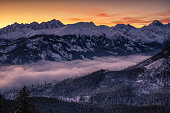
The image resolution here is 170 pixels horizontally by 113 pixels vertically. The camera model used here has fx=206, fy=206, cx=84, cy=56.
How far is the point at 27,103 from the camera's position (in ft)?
113

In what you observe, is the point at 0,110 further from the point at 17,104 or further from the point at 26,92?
the point at 26,92

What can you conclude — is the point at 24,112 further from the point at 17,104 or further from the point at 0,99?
the point at 0,99

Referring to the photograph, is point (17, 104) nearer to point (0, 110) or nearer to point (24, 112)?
point (24, 112)

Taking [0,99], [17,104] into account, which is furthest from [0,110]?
[17,104]

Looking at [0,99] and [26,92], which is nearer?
[26,92]

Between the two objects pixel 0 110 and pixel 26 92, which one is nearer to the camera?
pixel 26 92

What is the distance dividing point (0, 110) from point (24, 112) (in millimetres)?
5076

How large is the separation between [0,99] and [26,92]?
614 centimetres

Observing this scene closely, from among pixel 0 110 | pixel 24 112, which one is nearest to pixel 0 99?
pixel 0 110

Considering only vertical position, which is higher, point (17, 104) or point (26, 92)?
point (26, 92)

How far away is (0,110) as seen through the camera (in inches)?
1428

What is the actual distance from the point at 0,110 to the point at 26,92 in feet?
22.9

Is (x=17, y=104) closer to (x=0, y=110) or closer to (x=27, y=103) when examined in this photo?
(x=27, y=103)

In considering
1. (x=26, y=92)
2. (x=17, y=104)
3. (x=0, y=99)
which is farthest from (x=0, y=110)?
(x=26, y=92)
